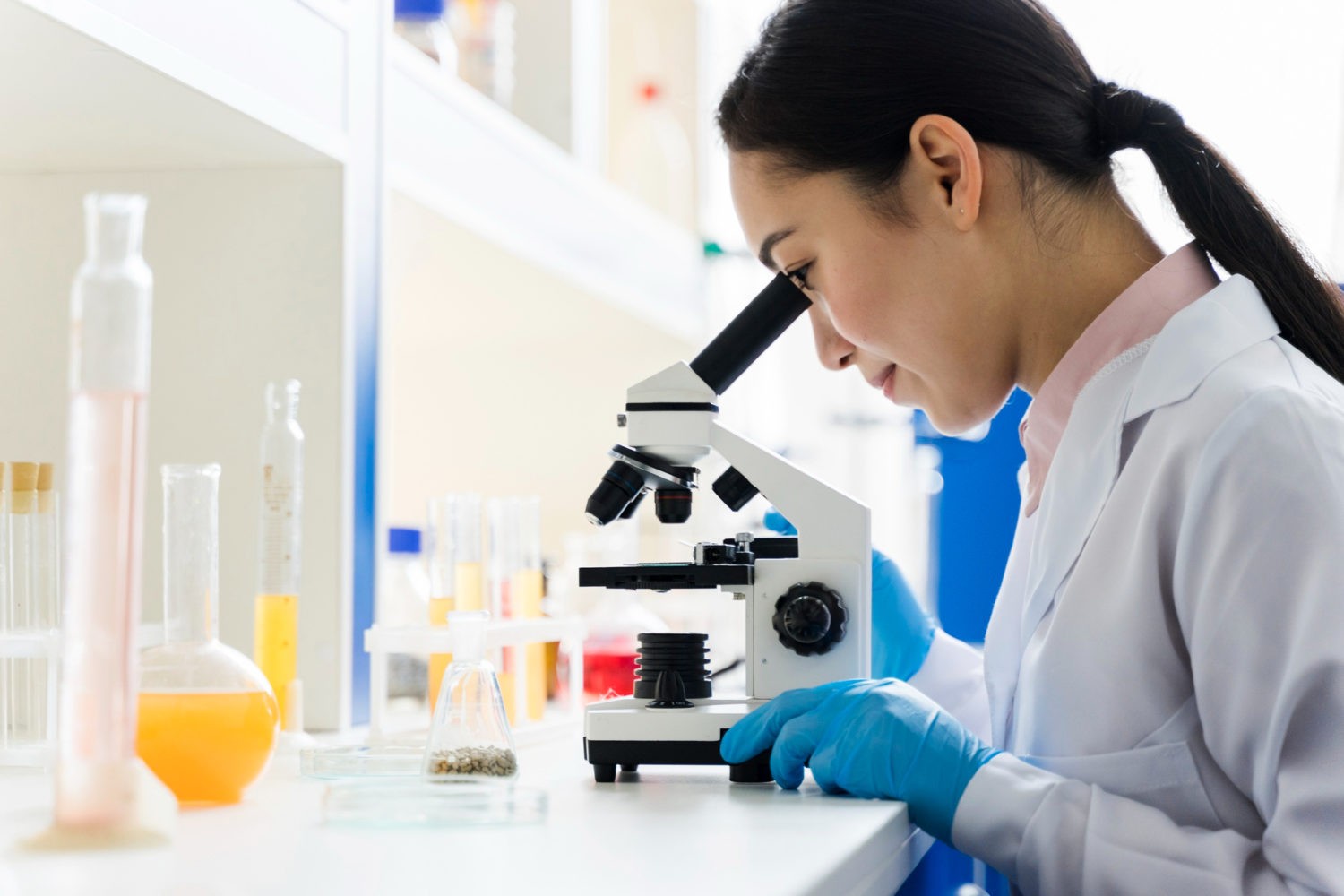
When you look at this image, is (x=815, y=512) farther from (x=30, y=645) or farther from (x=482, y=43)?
(x=482, y=43)

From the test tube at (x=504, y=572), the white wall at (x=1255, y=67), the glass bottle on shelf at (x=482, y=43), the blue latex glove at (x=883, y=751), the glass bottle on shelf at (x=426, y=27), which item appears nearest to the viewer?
the blue latex glove at (x=883, y=751)

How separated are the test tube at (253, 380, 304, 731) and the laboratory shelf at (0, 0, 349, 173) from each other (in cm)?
27

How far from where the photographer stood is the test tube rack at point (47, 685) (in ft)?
3.48

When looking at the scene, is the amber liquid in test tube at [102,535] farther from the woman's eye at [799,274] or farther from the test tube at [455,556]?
the test tube at [455,556]

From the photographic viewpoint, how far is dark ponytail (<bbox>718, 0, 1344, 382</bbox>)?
3.77ft

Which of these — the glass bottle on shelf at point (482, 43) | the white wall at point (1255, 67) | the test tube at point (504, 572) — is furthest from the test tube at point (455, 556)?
the white wall at point (1255, 67)

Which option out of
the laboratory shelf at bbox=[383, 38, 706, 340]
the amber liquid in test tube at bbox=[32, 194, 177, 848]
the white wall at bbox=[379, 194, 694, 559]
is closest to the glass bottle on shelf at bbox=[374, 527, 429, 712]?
the laboratory shelf at bbox=[383, 38, 706, 340]

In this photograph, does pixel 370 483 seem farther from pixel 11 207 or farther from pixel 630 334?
pixel 630 334

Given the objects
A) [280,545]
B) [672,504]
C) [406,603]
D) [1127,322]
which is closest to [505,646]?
[280,545]

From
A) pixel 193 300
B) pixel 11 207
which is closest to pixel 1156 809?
pixel 193 300

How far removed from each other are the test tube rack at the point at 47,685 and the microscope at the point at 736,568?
41 cm

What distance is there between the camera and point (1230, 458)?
92 cm

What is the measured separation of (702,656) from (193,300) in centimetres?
74

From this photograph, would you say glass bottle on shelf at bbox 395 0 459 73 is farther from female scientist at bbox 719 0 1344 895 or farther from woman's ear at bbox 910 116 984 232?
woman's ear at bbox 910 116 984 232
